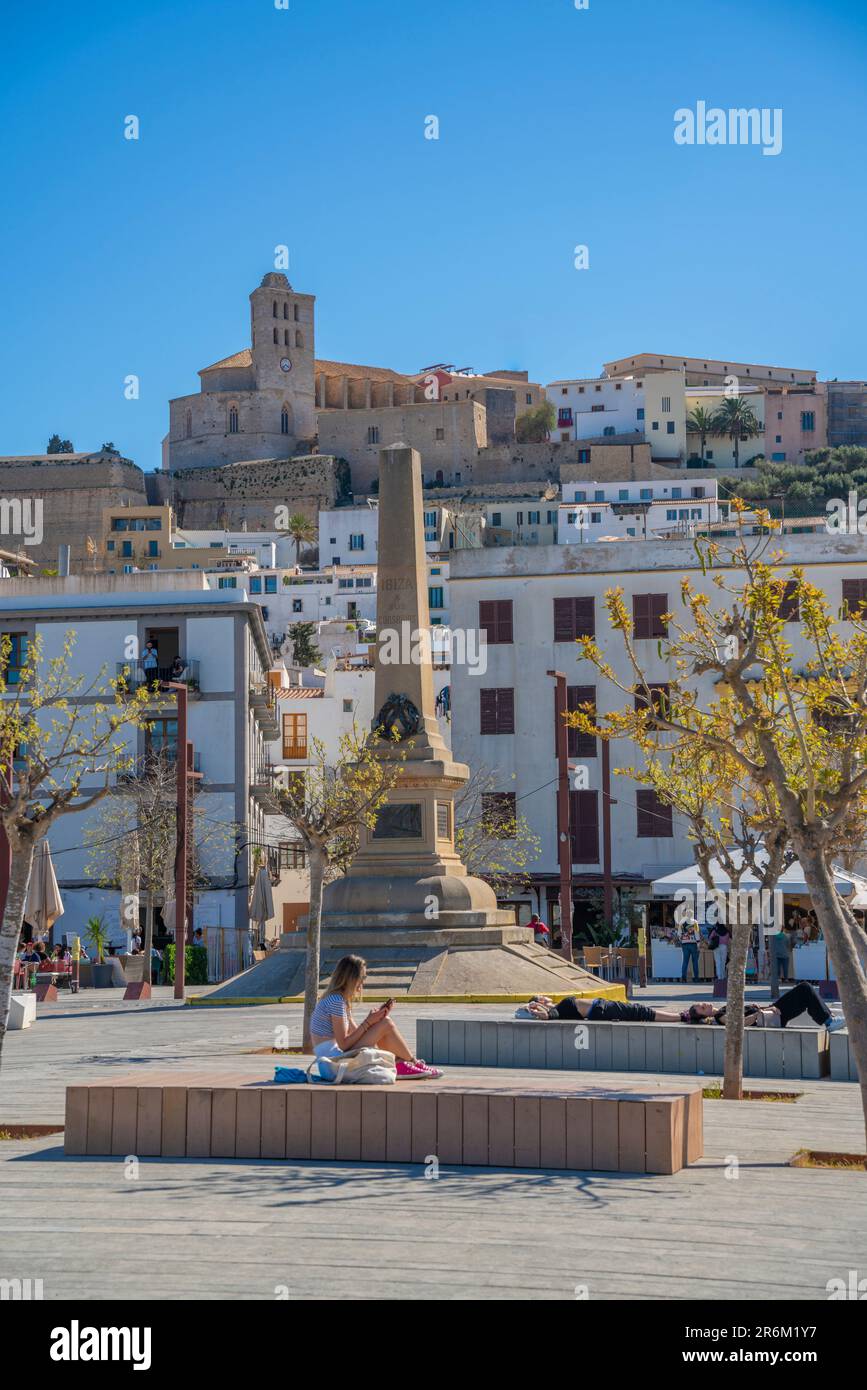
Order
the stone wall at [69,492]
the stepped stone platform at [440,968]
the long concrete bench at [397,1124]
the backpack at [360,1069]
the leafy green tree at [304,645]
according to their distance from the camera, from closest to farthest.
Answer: the long concrete bench at [397,1124] < the backpack at [360,1069] < the stepped stone platform at [440,968] < the leafy green tree at [304,645] < the stone wall at [69,492]

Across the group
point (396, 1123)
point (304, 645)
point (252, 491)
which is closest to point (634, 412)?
point (252, 491)

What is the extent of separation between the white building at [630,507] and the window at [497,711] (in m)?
50.9

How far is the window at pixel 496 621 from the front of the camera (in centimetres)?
4972

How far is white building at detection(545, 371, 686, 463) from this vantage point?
453ft

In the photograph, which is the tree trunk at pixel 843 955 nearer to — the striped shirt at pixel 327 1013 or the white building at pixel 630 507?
the striped shirt at pixel 327 1013

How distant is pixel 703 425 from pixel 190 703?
9857 cm

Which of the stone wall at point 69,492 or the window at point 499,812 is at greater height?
the stone wall at point 69,492

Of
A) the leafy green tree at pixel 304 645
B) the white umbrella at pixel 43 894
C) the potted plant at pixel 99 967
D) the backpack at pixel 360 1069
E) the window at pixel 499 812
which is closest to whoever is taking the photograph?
the backpack at pixel 360 1069

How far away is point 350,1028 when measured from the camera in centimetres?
1170

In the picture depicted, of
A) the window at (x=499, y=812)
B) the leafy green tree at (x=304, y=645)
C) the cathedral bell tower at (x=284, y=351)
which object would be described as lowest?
the window at (x=499, y=812)

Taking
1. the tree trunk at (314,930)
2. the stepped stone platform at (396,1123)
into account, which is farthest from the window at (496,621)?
the stepped stone platform at (396,1123)

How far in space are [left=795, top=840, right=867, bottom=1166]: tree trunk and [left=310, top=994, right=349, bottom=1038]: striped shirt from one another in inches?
122

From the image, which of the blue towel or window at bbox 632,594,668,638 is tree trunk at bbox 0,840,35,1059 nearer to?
the blue towel
